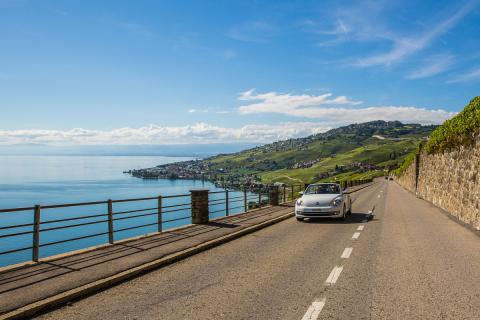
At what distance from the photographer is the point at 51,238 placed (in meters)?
111

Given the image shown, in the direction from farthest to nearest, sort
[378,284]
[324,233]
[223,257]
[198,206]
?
[198,206]
[324,233]
[223,257]
[378,284]

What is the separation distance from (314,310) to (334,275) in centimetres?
213

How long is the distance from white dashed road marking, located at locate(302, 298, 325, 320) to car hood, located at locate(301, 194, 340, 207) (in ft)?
36.2

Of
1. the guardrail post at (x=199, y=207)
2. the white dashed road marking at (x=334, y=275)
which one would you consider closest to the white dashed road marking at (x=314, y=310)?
the white dashed road marking at (x=334, y=275)

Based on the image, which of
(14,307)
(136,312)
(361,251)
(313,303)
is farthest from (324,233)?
(14,307)

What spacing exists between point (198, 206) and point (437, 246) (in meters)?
8.28

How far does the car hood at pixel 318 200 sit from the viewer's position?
17.0m

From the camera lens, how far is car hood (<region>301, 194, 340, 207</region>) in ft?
55.6

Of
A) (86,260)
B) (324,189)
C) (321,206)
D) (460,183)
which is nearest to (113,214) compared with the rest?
(86,260)

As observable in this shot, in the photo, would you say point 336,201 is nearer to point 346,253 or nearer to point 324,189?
point 324,189

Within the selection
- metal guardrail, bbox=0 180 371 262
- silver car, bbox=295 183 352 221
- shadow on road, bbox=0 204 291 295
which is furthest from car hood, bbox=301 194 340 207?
shadow on road, bbox=0 204 291 295

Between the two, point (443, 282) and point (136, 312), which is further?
point (443, 282)

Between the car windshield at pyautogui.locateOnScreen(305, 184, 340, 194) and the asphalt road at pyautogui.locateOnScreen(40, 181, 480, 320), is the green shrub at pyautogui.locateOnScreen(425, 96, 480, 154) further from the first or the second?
the asphalt road at pyautogui.locateOnScreen(40, 181, 480, 320)

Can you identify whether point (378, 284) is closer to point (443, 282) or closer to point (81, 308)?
point (443, 282)
